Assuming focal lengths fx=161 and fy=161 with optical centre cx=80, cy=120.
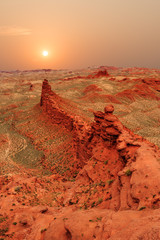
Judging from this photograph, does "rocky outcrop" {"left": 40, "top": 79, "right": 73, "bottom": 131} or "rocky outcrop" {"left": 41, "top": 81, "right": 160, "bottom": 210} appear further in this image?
"rocky outcrop" {"left": 40, "top": 79, "right": 73, "bottom": 131}

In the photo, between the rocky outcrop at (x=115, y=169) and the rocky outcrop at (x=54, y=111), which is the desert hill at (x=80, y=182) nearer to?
the rocky outcrop at (x=115, y=169)

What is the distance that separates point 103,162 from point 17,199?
26.4 ft

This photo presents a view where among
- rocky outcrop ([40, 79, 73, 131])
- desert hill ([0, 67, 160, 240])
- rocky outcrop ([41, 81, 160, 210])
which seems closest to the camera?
desert hill ([0, 67, 160, 240])

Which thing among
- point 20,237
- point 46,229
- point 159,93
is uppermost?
point 159,93

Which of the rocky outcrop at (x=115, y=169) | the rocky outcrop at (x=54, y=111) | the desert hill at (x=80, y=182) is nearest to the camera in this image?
the desert hill at (x=80, y=182)

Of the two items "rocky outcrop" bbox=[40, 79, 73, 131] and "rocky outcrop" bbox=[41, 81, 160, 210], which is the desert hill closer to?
"rocky outcrop" bbox=[41, 81, 160, 210]

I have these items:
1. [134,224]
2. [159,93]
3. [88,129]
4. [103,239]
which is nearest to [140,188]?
[134,224]

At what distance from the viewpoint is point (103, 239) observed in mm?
6695

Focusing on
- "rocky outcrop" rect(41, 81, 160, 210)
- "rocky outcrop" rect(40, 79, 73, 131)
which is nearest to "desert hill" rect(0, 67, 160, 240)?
"rocky outcrop" rect(41, 81, 160, 210)

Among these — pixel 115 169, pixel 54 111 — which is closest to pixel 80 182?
pixel 115 169

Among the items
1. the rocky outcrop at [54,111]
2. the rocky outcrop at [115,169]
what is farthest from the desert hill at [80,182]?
the rocky outcrop at [54,111]

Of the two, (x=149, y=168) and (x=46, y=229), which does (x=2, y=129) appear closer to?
(x=46, y=229)

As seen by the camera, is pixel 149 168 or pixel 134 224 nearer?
pixel 134 224

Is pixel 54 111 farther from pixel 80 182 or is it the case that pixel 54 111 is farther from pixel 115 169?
pixel 115 169
